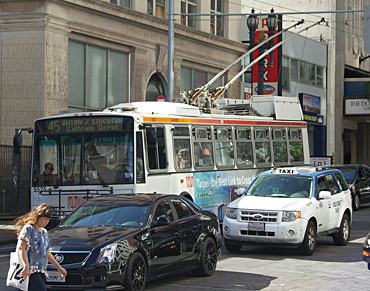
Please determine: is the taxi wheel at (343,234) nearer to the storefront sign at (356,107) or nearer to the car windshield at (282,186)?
the car windshield at (282,186)

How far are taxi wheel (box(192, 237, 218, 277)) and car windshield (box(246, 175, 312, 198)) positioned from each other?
3613 mm

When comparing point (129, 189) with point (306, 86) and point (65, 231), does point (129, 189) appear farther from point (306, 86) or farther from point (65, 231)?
point (306, 86)

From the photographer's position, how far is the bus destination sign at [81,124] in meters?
17.1

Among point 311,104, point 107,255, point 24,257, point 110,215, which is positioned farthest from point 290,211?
point 311,104

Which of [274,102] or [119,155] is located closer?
[119,155]

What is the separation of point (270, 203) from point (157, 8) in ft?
61.7

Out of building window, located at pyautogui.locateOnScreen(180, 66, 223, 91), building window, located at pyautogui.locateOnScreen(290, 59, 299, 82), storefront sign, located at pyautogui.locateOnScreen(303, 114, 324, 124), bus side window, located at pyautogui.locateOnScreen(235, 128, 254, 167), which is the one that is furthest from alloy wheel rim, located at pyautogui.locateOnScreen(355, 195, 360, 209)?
building window, located at pyautogui.locateOnScreen(290, 59, 299, 82)

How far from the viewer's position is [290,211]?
1538 centimetres

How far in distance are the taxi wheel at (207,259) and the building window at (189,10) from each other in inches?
894

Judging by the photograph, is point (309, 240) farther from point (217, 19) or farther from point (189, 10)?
point (217, 19)

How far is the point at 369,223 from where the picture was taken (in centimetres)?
2406

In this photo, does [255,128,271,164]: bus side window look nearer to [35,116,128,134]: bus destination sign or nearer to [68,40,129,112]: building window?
[35,116,128,134]: bus destination sign

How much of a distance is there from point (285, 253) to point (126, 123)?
14.6 feet

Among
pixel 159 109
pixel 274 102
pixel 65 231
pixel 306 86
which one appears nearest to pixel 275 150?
pixel 274 102
